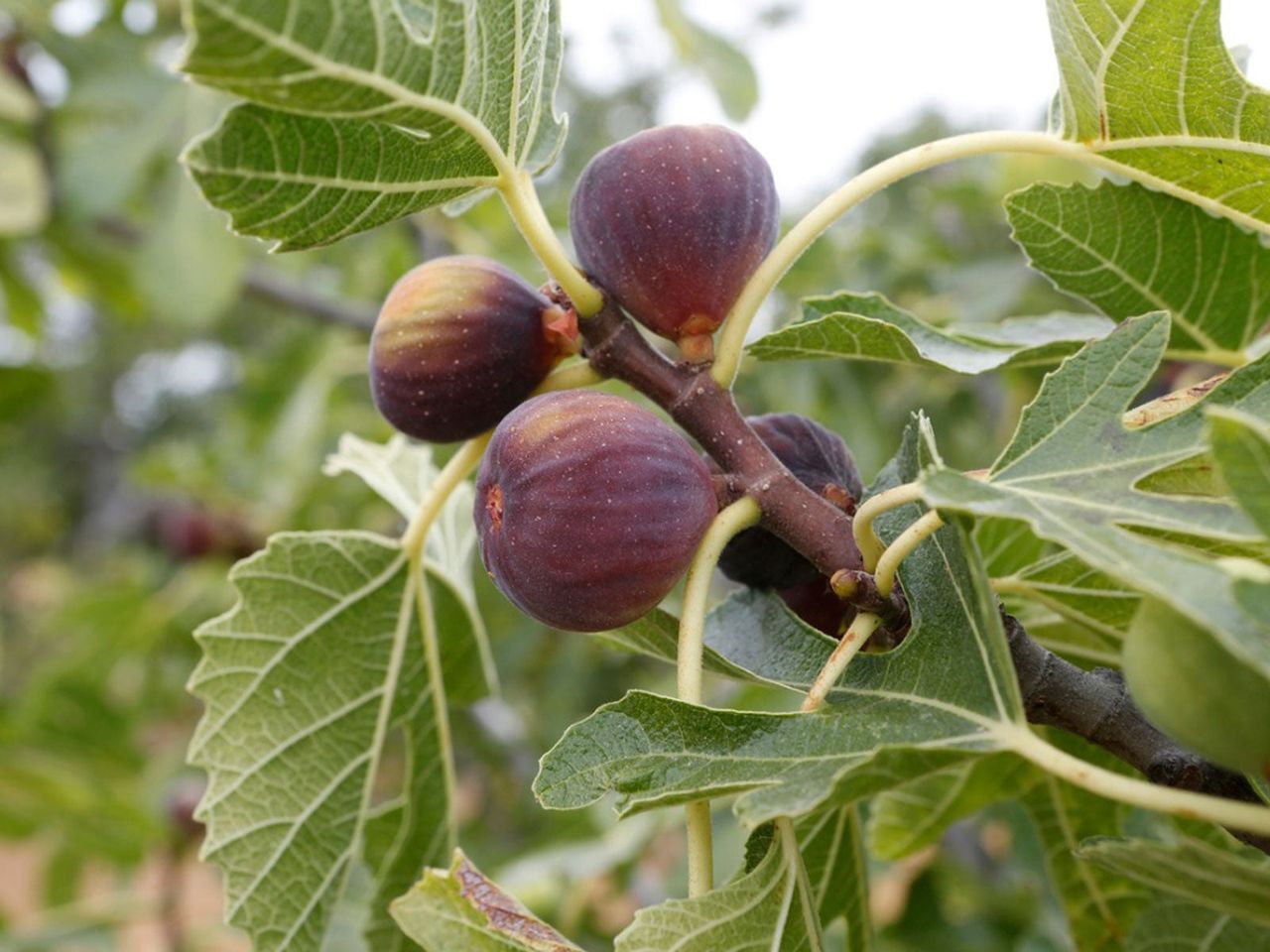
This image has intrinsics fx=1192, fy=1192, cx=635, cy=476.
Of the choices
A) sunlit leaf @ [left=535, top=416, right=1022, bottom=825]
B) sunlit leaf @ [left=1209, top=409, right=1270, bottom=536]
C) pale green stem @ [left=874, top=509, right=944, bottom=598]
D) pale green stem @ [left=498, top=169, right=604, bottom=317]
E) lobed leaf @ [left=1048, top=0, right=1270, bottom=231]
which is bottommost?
sunlit leaf @ [left=535, top=416, right=1022, bottom=825]

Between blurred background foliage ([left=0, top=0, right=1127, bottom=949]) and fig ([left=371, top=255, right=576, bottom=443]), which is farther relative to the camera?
blurred background foliage ([left=0, top=0, right=1127, bottom=949])

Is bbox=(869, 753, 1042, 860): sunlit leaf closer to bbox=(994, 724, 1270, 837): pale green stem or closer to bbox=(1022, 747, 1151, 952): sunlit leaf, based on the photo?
bbox=(1022, 747, 1151, 952): sunlit leaf

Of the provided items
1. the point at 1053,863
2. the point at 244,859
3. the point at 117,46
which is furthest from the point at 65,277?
the point at 1053,863

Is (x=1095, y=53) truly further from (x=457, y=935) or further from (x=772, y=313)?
(x=772, y=313)

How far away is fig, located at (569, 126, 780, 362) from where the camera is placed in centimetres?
109

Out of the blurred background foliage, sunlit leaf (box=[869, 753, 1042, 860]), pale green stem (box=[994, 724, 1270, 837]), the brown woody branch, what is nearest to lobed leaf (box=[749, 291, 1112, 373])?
the brown woody branch

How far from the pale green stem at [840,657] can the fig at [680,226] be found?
290mm

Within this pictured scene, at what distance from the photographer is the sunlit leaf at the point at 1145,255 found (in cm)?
131

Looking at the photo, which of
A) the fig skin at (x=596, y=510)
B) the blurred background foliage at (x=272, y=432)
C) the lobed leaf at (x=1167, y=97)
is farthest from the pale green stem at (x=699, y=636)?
the blurred background foliage at (x=272, y=432)

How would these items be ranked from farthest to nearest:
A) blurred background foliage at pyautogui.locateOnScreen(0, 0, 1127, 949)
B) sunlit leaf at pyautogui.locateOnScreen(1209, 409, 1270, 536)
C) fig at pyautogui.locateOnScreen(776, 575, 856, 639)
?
blurred background foliage at pyautogui.locateOnScreen(0, 0, 1127, 949), fig at pyautogui.locateOnScreen(776, 575, 856, 639), sunlit leaf at pyautogui.locateOnScreen(1209, 409, 1270, 536)

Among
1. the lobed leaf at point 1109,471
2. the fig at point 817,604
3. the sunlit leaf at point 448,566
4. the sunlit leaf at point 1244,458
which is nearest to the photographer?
the sunlit leaf at point 1244,458

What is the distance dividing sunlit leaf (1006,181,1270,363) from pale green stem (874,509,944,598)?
1.68ft

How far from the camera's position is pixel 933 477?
82cm

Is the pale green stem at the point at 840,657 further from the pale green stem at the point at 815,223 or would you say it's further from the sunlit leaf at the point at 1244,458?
the sunlit leaf at the point at 1244,458
